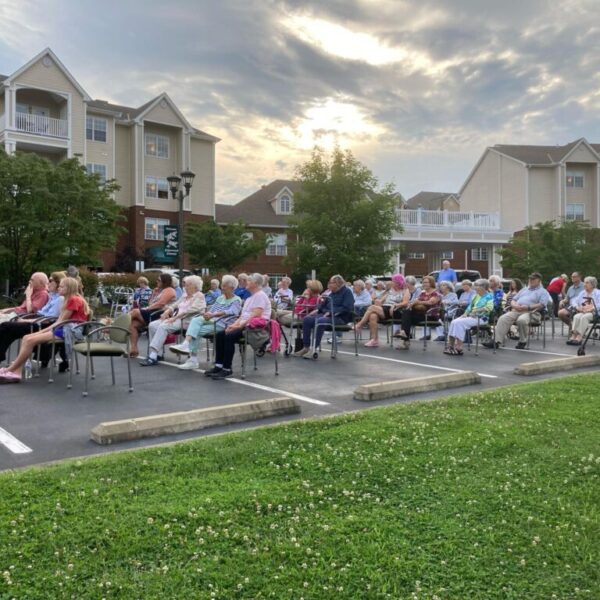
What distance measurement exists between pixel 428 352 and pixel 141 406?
22.1ft

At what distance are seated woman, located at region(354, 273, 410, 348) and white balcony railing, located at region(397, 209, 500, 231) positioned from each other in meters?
22.1

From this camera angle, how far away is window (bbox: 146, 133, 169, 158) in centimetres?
4228

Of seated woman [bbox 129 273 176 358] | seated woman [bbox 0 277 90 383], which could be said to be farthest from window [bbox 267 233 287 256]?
seated woman [bbox 0 277 90 383]

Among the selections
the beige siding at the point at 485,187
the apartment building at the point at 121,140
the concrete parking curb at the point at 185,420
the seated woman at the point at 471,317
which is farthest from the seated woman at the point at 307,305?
the beige siding at the point at 485,187

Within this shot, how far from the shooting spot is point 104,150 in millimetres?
39312

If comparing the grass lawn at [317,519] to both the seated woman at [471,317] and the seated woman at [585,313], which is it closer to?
the seated woman at [471,317]

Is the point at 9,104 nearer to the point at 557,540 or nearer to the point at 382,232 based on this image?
the point at 382,232

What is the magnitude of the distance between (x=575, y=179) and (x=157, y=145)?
118 feet

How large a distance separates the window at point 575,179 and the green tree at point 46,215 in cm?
4345

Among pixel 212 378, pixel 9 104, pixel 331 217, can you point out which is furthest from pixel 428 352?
pixel 9 104

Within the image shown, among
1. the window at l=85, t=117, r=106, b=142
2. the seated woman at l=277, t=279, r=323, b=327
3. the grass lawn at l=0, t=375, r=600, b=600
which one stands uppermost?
the window at l=85, t=117, r=106, b=142

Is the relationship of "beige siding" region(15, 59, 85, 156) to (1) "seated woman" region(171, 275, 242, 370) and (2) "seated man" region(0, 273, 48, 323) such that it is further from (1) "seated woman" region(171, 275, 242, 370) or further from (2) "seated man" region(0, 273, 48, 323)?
(1) "seated woman" region(171, 275, 242, 370)

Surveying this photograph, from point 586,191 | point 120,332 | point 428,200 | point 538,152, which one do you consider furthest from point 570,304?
point 428,200

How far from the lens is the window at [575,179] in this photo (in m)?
52.1
